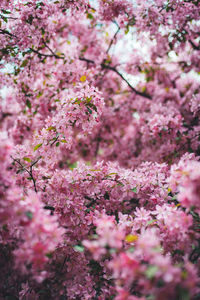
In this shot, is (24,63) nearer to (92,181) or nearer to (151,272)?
(92,181)

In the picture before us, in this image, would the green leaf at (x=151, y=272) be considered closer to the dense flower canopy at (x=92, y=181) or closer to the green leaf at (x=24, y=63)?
the dense flower canopy at (x=92, y=181)

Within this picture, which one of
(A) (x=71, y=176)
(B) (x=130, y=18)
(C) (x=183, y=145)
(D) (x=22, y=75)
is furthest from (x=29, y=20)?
(C) (x=183, y=145)

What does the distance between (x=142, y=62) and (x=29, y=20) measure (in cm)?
319

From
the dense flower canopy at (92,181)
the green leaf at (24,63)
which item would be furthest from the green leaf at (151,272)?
the green leaf at (24,63)

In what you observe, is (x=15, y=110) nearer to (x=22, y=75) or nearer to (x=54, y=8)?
(x=22, y=75)

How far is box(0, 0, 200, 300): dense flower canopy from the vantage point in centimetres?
147

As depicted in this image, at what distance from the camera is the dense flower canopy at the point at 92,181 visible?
1472 mm

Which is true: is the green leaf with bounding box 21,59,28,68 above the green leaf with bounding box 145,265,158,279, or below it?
above

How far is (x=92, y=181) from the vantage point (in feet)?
8.89

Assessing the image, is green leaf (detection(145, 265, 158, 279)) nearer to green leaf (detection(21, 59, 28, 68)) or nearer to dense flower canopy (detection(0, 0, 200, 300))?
dense flower canopy (detection(0, 0, 200, 300))

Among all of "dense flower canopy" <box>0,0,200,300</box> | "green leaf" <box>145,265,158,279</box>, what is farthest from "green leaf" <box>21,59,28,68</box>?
"green leaf" <box>145,265,158,279</box>

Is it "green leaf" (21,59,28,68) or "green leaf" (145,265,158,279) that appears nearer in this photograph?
"green leaf" (145,265,158,279)

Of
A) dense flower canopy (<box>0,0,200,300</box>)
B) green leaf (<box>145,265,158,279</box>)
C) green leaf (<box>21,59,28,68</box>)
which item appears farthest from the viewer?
green leaf (<box>21,59,28,68</box>)

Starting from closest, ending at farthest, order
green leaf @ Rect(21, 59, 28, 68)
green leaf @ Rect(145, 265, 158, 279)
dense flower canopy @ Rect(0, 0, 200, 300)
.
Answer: green leaf @ Rect(145, 265, 158, 279), dense flower canopy @ Rect(0, 0, 200, 300), green leaf @ Rect(21, 59, 28, 68)
